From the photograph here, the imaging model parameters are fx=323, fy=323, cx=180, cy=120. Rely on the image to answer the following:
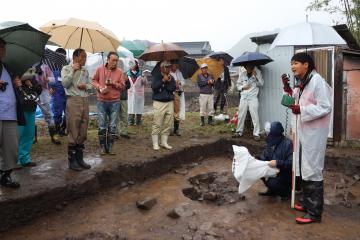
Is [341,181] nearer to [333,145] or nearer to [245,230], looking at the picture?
[333,145]

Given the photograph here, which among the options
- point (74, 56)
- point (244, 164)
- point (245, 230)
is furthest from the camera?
point (74, 56)

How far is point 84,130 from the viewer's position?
5.23 meters

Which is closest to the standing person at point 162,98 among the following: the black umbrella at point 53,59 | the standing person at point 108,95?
Result: the standing person at point 108,95

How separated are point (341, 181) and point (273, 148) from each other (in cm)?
205

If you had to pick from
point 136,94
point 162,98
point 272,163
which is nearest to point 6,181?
point 162,98

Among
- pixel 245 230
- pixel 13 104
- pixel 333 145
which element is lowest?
pixel 245 230

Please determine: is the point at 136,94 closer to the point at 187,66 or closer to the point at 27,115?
the point at 187,66

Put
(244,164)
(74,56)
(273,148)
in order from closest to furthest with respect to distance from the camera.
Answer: (244,164) → (273,148) → (74,56)

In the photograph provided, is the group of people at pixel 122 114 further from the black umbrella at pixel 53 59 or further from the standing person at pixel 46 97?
the black umbrella at pixel 53 59

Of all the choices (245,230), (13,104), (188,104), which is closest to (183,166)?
(245,230)

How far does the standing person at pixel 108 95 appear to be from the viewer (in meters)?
5.95

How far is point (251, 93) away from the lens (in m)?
7.98

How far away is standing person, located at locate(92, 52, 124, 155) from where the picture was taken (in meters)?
5.95

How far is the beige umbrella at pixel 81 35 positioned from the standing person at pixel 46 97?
122cm
